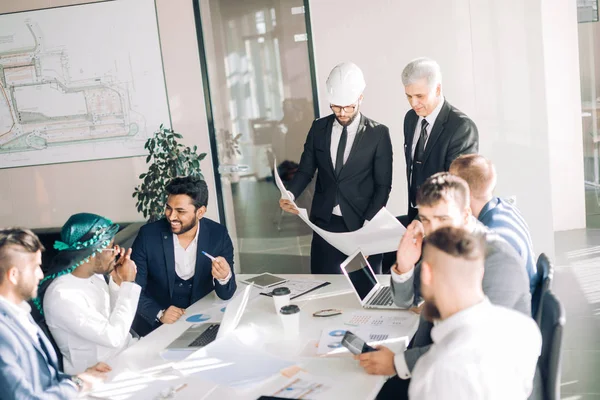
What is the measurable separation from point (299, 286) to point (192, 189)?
0.79 meters

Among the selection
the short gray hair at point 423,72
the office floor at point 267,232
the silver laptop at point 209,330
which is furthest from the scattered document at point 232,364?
the office floor at point 267,232

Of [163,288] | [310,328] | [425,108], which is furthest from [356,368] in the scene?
[425,108]

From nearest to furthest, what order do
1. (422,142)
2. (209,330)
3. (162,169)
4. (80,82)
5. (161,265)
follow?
(209,330) < (161,265) < (422,142) < (162,169) < (80,82)

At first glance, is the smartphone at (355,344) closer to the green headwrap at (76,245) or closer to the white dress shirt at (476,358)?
the white dress shirt at (476,358)

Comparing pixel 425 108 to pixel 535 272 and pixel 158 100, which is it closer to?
pixel 535 272

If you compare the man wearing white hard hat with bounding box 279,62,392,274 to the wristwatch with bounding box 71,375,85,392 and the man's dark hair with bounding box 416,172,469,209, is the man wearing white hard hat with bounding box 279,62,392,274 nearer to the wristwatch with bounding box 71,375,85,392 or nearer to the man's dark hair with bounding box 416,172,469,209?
the man's dark hair with bounding box 416,172,469,209

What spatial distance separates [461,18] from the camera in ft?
16.6

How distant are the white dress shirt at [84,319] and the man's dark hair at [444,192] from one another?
137 centimetres

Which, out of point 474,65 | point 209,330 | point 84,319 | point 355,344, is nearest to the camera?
point 355,344

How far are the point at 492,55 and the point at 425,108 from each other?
1739mm

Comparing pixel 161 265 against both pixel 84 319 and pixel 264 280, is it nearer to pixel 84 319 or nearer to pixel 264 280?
pixel 264 280

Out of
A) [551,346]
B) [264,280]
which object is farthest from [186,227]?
[551,346]

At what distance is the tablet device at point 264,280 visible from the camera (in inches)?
135

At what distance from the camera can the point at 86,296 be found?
2.84 meters
